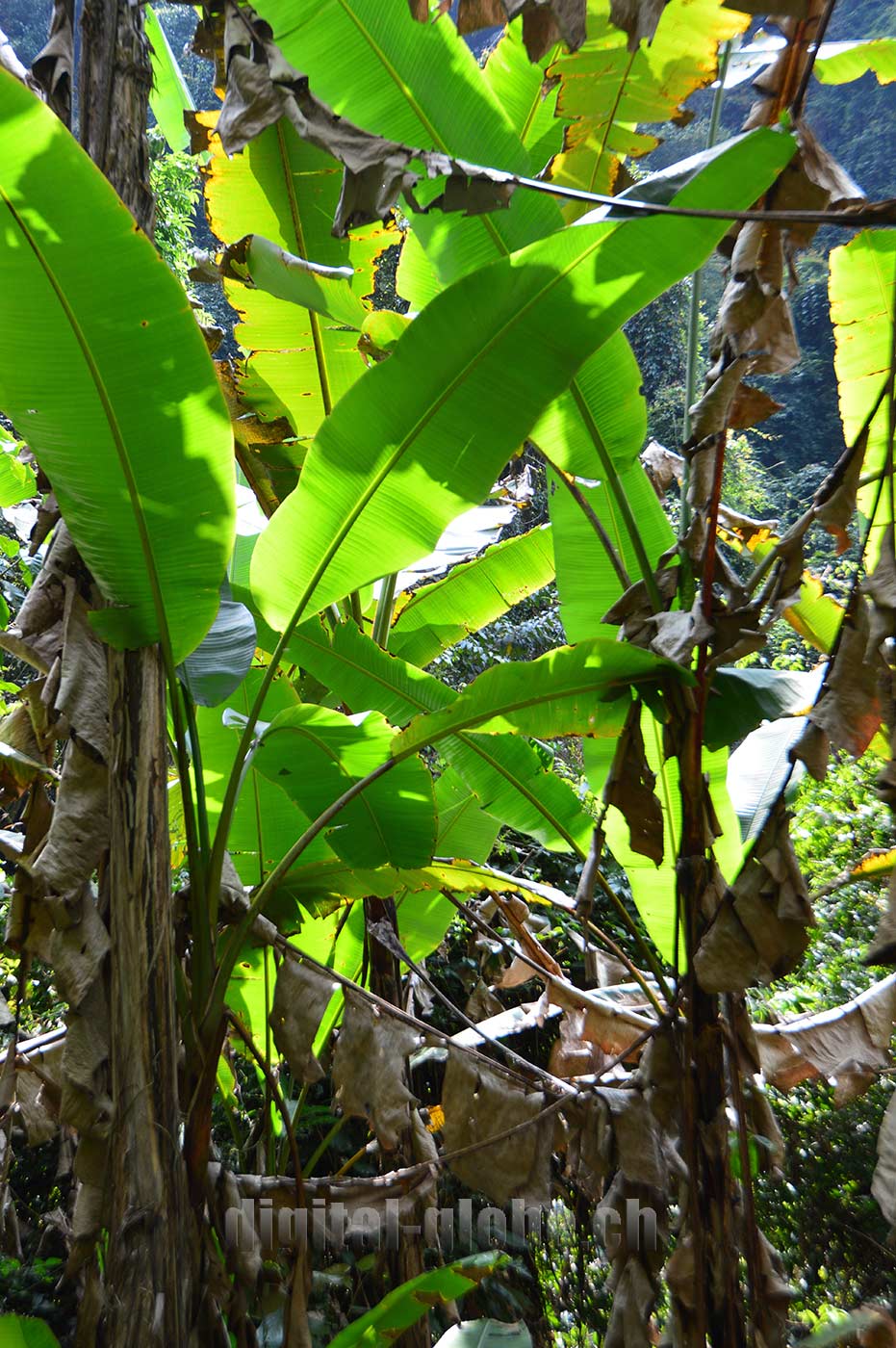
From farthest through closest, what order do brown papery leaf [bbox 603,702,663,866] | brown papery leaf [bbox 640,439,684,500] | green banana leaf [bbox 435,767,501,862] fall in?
green banana leaf [bbox 435,767,501,862], brown papery leaf [bbox 640,439,684,500], brown papery leaf [bbox 603,702,663,866]

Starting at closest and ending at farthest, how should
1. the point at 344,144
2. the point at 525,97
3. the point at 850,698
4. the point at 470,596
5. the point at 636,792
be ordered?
1. the point at 344,144
2. the point at 850,698
3. the point at 636,792
4. the point at 525,97
5. the point at 470,596

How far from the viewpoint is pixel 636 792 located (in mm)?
1078

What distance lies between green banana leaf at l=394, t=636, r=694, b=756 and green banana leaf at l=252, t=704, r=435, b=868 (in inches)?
4.8

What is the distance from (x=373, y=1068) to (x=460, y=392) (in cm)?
91

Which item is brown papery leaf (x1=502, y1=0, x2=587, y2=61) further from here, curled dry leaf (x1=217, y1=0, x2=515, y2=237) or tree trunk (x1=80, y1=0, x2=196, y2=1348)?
tree trunk (x1=80, y1=0, x2=196, y2=1348)

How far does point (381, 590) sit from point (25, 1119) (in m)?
1.14

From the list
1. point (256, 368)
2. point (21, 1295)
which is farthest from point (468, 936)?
point (256, 368)

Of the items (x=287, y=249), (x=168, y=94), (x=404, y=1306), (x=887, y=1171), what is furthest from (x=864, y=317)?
(x=168, y=94)

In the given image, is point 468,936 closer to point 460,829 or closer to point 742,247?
point 460,829

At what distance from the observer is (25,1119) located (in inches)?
58.7

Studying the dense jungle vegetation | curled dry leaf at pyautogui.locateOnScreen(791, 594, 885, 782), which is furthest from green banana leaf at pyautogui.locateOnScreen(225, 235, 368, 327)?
curled dry leaf at pyautogui.locateOnScreen(791, 594, 885, 782)

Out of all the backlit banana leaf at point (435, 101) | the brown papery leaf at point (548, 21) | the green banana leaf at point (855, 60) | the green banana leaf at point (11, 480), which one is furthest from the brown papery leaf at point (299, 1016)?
the green banana leaf at point (855, 60)

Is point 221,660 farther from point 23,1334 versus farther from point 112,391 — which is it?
point 23,1334

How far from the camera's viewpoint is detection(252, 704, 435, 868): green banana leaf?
4.25 ft
